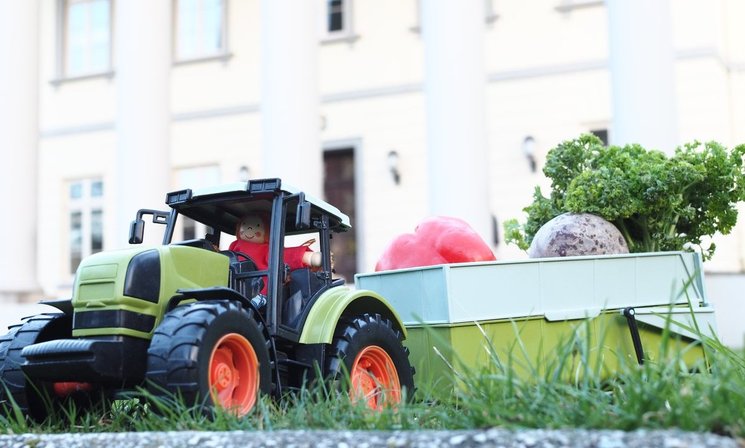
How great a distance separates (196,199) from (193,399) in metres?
1.37

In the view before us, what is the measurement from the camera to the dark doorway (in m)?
15.5

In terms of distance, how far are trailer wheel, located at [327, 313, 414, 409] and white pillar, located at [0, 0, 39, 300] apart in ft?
29.1

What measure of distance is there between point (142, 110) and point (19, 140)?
5.80 ft

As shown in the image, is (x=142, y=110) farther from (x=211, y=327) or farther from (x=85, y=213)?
(x=211, y=327)

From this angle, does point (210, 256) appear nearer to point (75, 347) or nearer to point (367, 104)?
point (75, 347)

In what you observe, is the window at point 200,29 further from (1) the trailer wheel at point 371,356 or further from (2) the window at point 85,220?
(1) the trailer wheel at point 371,356

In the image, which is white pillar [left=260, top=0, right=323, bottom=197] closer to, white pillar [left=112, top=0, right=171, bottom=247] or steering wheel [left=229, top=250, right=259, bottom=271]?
white pillar [left=112, top=0, right=171, bottom=247]

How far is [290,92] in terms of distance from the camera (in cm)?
1132

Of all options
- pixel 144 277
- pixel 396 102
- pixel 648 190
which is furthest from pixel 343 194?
pixel 144 277

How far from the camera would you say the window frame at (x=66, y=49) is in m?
17.4

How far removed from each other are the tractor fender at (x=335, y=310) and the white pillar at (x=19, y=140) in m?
8.67

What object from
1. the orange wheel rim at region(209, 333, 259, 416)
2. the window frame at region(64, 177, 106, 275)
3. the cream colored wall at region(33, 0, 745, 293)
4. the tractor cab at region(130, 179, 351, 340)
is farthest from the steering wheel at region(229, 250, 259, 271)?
the window frame at region(64, 177, 106, 275)

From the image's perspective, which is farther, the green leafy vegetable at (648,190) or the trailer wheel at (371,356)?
the green leafy vegetable at (648,190)

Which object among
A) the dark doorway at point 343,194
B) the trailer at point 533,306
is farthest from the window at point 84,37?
the trailer at point 533,306
